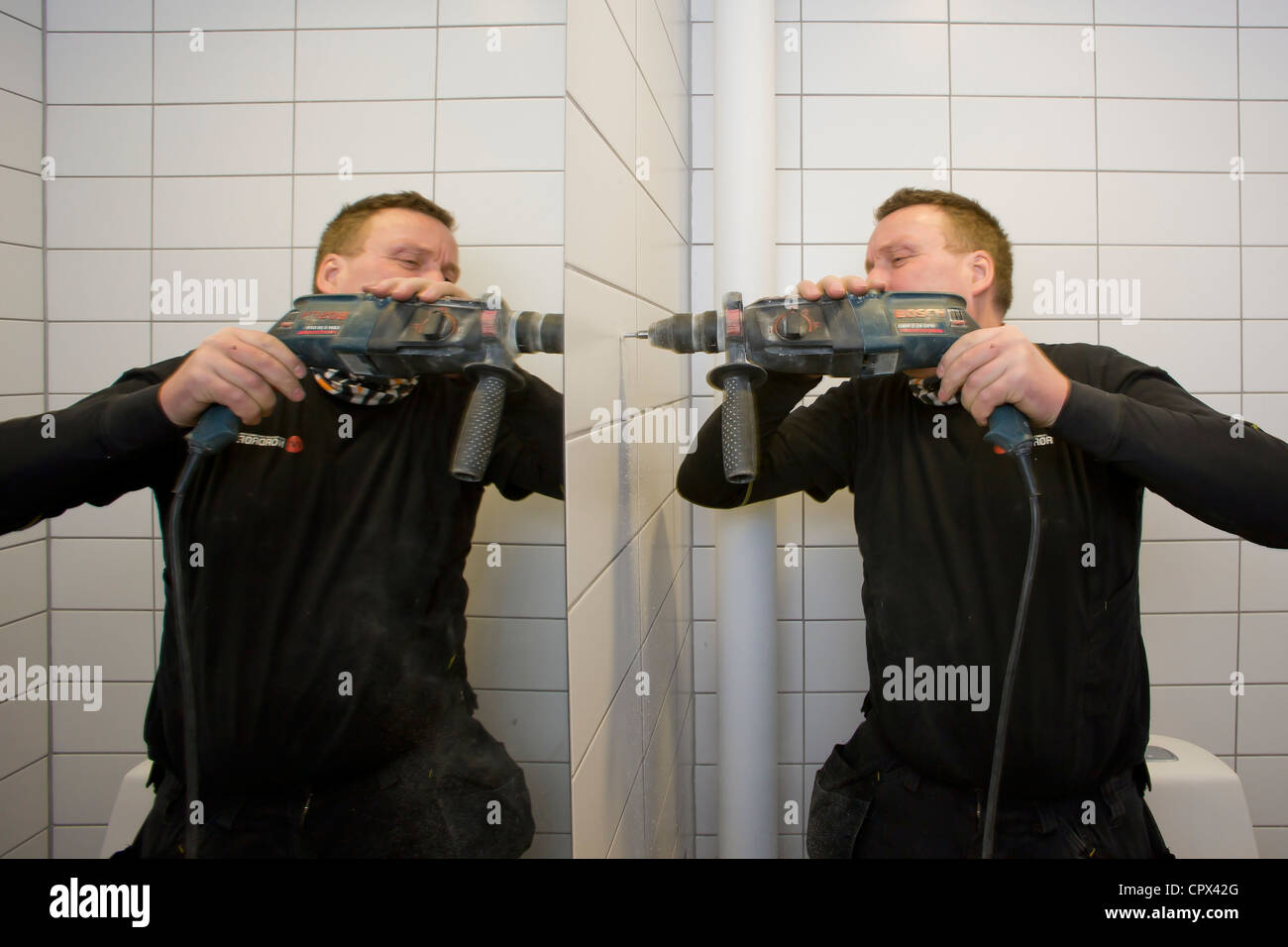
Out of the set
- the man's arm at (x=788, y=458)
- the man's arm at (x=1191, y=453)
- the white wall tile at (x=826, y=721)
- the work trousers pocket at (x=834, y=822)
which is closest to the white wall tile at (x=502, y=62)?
the man's arm at (x=788, y=458)

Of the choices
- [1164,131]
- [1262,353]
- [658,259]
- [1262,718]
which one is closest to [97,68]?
[658,259]

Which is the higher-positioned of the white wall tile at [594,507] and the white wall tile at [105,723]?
the white wall tile at [594,507]

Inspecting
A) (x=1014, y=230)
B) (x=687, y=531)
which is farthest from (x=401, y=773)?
(x=1014, y=230)

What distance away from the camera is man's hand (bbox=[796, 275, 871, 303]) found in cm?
71

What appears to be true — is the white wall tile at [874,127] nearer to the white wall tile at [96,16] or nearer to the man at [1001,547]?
the man at [1001,547]

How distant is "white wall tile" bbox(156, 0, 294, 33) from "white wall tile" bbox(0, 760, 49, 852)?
0.37 metres

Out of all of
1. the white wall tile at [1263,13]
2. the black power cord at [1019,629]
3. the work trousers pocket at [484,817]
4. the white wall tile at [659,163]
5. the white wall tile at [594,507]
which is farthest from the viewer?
the white wall tile at [1263,13]

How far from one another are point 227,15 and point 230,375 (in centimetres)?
17

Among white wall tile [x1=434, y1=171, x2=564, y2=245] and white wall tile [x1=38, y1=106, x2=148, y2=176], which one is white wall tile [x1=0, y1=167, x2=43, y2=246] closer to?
white wall tile [x1=38, y1=106, x2=148, y2=176]

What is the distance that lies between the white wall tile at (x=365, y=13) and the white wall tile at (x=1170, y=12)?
1.35 metres

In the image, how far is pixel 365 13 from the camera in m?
0.33

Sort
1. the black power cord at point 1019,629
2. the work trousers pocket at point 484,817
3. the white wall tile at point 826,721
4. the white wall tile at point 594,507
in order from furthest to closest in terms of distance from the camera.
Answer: the white wall tile at point 826,721 < the black power cord at point 1019,629 < the white wall tile at point 594,507 < the work trousers pocket at point 484,817

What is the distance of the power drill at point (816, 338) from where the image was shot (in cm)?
69

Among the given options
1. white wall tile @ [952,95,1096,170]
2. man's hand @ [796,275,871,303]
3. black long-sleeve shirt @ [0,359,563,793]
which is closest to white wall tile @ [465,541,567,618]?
black long-sleeve shirt @ [0,359,563,793]
